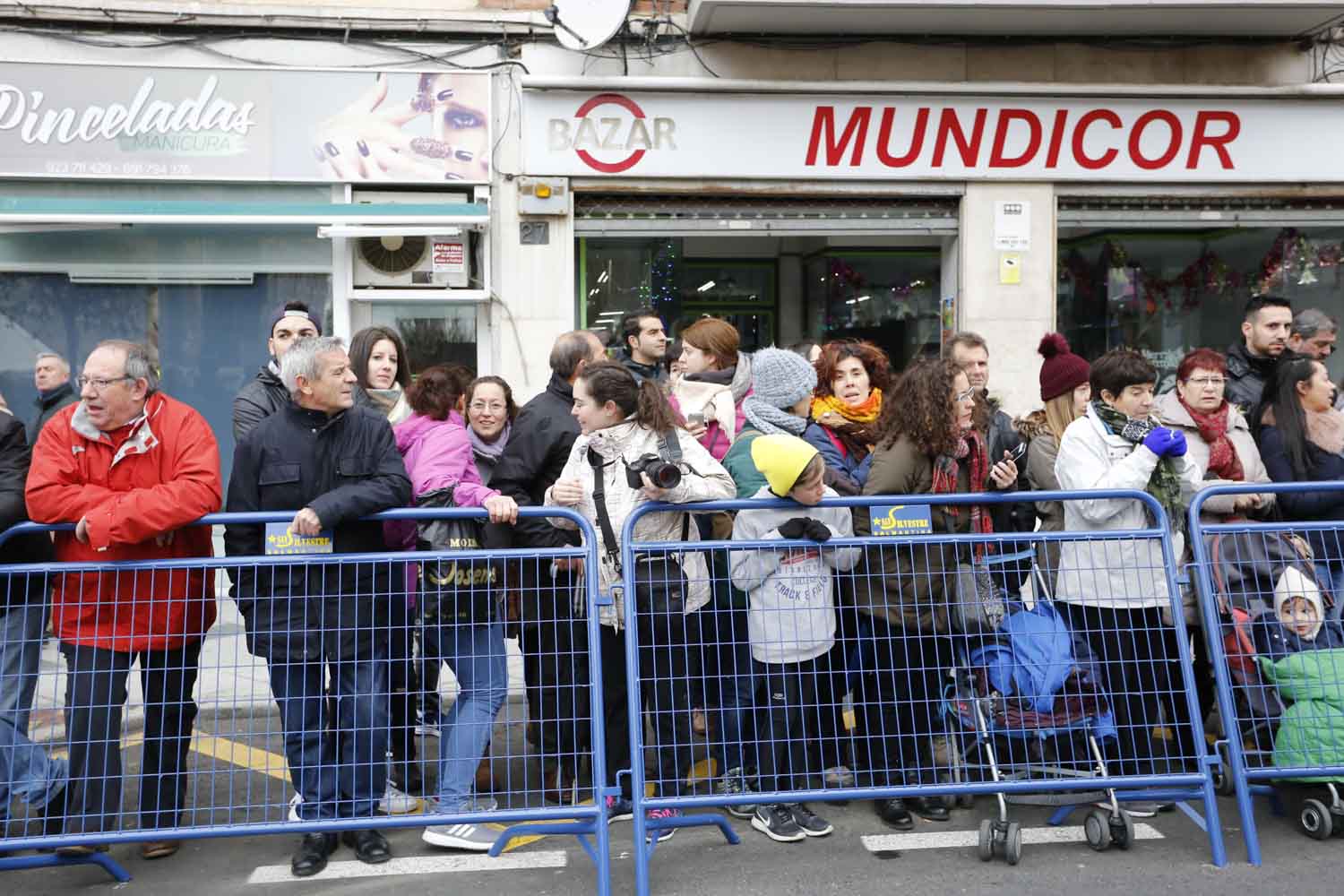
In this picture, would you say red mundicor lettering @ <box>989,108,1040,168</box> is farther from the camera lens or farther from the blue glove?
the camera lens

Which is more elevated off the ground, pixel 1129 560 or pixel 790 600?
pixel 1129 560

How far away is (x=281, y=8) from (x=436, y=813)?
759 cm

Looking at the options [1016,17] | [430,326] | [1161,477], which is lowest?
[1161,477]

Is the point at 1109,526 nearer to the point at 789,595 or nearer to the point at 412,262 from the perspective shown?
the point at 789,595

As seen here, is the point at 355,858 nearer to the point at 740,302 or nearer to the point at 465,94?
the point at 465,94

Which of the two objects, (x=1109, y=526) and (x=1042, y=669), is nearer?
(x=1042, y=669)

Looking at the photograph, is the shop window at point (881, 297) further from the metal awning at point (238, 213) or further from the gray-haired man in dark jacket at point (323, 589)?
the gray-haired man in dark jacket at point (323, 589)

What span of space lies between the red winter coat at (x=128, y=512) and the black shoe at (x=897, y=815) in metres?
2.80

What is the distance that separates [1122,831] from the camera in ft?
14.2

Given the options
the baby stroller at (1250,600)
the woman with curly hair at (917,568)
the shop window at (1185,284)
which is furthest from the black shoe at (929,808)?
the shop window at (1185,284)

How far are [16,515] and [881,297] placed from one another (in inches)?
335

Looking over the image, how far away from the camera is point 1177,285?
37.0 ft

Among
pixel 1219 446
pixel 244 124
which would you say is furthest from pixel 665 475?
pixel 244 124

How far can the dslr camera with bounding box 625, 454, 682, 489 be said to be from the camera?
4.26 meters
